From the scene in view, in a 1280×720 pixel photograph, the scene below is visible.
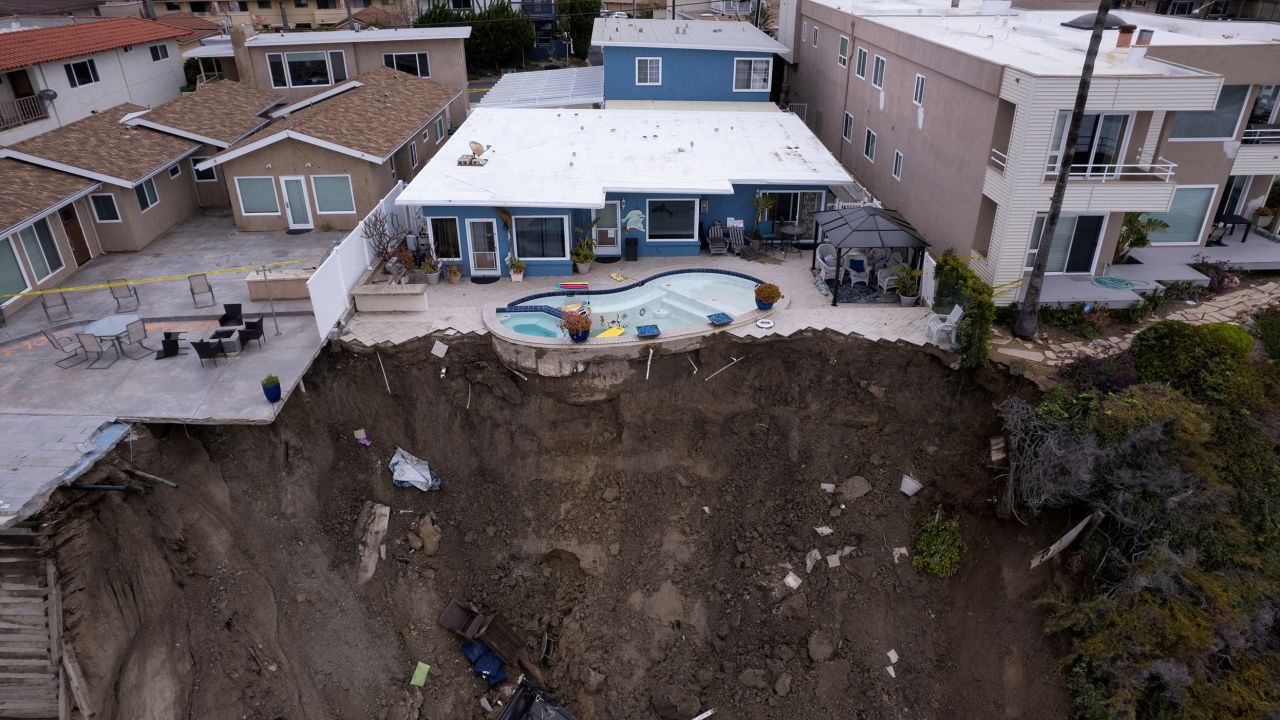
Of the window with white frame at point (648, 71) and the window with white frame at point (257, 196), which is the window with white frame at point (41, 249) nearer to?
the window with white frame at point (257, 196)

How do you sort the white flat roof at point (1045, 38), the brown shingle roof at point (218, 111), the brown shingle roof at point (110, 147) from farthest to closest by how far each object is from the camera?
the brown shingle roof at point (218, 111), the brown shingle roof at point (110, 147), the white flat roof at point (1045, 38)

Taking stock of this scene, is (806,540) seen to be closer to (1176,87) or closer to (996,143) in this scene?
(996,143)

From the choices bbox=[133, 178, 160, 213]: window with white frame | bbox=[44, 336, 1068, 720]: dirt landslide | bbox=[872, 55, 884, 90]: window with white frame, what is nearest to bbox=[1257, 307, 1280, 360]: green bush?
bbox=[44, 336, 1068, 720]: dirt landslide

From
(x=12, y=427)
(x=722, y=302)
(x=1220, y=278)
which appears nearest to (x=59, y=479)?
(x=12, y=427)

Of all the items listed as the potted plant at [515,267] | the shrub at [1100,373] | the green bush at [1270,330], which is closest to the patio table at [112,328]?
the potted plant at [515,267]

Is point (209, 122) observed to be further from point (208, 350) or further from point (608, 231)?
point (608, 231)

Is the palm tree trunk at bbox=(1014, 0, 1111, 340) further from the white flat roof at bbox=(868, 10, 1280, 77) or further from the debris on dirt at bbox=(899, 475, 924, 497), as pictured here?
the debris on dirt at bbox=(899, 475, 924, 497)

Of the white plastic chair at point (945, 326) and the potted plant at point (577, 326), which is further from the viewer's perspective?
the potted plant at point (577, 326)
